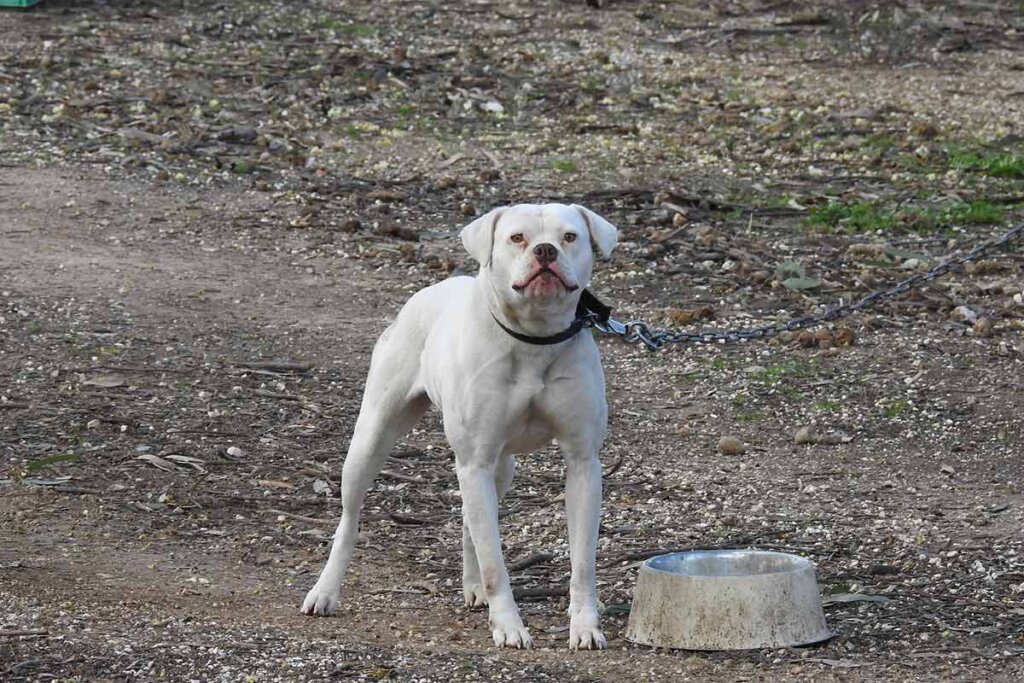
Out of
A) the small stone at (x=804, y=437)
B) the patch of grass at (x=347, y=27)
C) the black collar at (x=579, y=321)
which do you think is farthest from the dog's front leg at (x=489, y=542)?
the patch of grass at (x=347, y=27)

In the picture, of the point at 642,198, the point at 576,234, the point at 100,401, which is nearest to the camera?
the point at 576,234

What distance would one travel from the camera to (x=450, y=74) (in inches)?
624

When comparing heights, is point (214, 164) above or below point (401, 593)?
above

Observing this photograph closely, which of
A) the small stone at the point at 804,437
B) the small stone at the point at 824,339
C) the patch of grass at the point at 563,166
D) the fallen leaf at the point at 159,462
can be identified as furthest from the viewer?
the patch of grass at the point at 563,166

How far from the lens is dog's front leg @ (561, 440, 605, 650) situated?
18.3ft

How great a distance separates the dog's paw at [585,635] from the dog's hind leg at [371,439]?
0.94 metres

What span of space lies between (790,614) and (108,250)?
688 centimetres

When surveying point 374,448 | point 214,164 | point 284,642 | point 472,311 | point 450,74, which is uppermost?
point 450,74

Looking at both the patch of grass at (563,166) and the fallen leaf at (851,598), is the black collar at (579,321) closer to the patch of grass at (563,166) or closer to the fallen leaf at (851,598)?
the fallen leaf at (851,598)

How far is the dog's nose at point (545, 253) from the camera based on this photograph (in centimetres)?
527

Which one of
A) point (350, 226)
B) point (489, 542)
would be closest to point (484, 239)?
point (489, 542)

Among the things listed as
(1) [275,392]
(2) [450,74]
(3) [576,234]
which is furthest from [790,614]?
(2) [450,74]

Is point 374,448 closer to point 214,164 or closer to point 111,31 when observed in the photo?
point 214,164

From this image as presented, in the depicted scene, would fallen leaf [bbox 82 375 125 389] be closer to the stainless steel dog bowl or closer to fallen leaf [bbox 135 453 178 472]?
fallen leaf [bbox 135 453 178 472]
